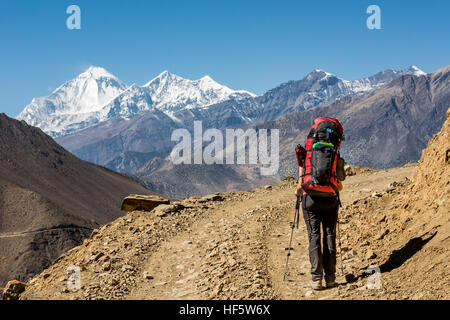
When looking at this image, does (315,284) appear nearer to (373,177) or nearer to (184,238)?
(184,238)

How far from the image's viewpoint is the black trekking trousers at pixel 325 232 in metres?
9.55

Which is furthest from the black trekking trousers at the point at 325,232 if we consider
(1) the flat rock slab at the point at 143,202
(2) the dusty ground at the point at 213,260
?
(1) the flat rock slab at the point at 143,202

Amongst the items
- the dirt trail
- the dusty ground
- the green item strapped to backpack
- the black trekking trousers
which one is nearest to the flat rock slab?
the dusty ground

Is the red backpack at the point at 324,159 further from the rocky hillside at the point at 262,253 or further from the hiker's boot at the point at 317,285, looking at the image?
the rocky hillside at the point at 262,253

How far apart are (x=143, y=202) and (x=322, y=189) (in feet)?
43.1

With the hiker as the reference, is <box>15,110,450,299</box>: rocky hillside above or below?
below

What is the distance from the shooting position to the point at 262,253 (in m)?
12.2

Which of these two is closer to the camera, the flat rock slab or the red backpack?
the red backpack

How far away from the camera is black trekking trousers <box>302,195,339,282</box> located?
9.55m

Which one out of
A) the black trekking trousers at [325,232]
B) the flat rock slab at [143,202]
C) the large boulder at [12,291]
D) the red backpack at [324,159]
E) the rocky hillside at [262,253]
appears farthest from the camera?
the flat rock slab at [143,202]

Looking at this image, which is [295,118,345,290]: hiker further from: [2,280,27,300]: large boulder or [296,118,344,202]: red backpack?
[2,280,27,300]: large boulder

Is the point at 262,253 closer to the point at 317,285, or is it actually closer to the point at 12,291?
the point at 317,285

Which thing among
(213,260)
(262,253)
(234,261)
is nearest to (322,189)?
(234,261)

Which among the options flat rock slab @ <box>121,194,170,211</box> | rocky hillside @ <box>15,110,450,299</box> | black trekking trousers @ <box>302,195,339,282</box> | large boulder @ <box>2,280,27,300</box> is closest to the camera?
rocky hillside @ <box>15,110,450,299</box>
